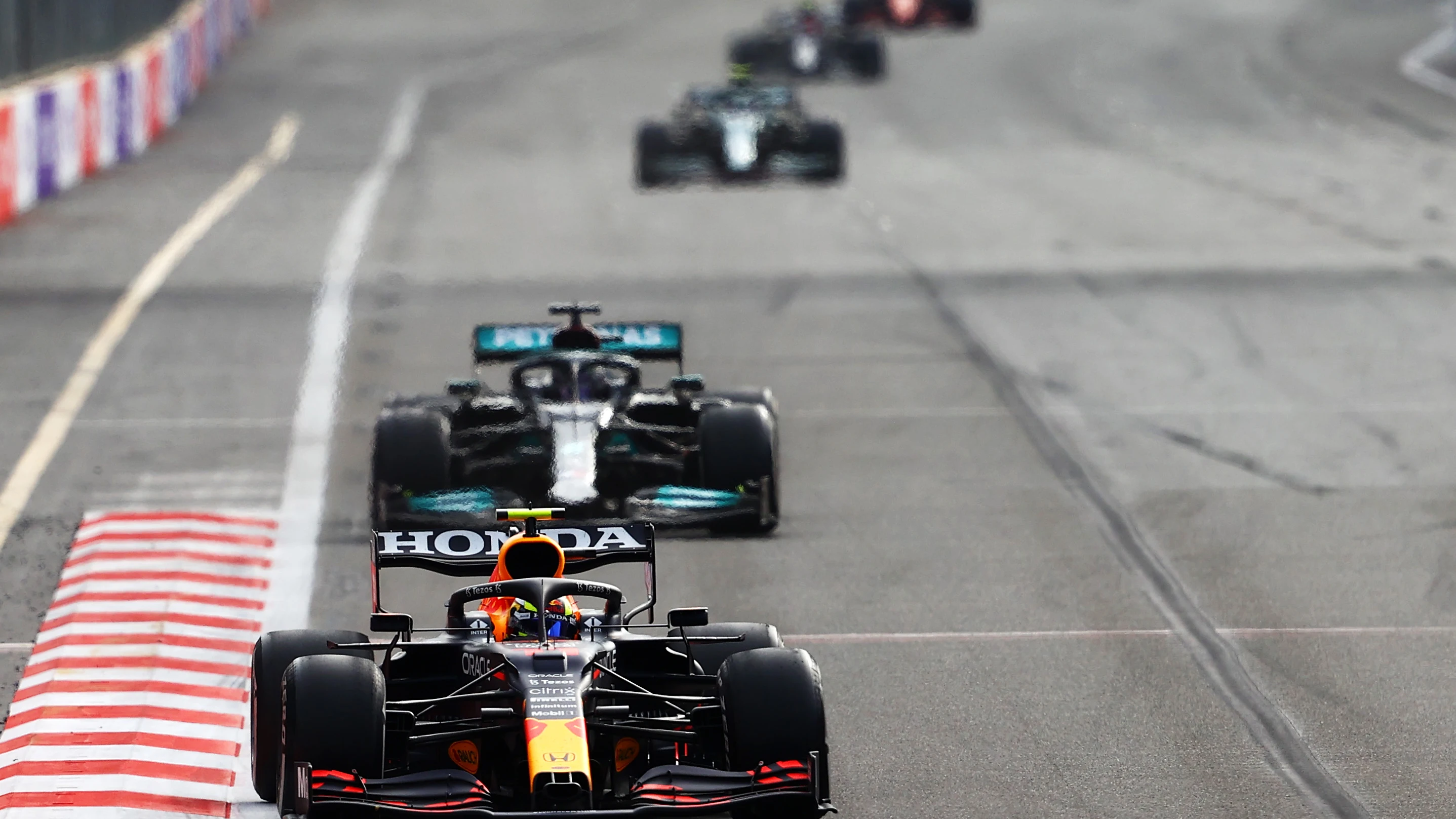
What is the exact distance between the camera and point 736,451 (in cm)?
1449

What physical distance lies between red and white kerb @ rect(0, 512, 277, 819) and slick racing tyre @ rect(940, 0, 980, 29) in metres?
33.4

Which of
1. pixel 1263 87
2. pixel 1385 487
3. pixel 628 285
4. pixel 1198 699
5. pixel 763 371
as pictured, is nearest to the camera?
pixel 1198 699

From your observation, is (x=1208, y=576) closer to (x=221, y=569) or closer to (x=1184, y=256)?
(x=221, y=569)

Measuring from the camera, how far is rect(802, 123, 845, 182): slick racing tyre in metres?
30.2

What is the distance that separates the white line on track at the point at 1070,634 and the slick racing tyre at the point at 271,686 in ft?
11.1

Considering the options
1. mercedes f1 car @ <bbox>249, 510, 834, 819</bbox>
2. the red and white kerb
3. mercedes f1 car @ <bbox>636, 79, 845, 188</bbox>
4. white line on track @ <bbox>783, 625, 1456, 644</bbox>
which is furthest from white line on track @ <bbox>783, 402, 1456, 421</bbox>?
mercedes f1 car @ <bbox>636, 79, 845, 188</bbox>

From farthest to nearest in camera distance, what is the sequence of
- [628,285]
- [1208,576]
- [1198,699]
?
[628,285], [1208,576], [1198,699]

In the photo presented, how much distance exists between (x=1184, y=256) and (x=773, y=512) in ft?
40.6

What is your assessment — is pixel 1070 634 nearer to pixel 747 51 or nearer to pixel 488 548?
pixel 488 548

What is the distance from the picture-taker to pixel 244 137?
35.1 m

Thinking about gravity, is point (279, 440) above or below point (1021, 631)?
below

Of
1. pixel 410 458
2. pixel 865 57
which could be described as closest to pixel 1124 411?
pixel 410 458

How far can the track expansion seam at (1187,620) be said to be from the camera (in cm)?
1052

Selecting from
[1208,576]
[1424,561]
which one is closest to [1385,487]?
[1424,561]
